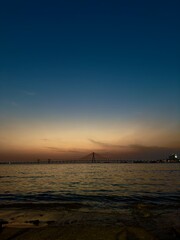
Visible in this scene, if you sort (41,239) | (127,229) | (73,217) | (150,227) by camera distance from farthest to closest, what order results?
(73,217) < (150,227) < (127,229) < (41,239)

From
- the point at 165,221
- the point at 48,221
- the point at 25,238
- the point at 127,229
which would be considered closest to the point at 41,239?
the point at 25,238

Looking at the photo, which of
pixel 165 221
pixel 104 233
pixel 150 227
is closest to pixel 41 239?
pixel 104 233

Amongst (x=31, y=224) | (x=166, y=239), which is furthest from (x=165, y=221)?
(x=31, y=224)

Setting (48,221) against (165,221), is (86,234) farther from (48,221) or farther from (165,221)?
(165,221)

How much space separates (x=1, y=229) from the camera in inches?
355

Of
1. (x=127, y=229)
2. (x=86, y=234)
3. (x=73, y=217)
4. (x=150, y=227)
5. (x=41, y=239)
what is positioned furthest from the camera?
(x=73, y=217)

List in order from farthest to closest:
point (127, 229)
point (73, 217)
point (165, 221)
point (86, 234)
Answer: point (73, 217)
point (165, 221)
point (127, 229)
point (86, 234)

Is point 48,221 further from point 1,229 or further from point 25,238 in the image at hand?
point 25,238

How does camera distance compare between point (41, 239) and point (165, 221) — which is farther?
point (165, 221)

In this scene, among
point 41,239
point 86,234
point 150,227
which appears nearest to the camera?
point 41,239

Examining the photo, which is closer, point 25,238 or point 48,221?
point 25,238

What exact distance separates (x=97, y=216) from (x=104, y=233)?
4874 millimetres

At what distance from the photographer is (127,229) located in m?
8.95

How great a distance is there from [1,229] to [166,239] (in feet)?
20.8
